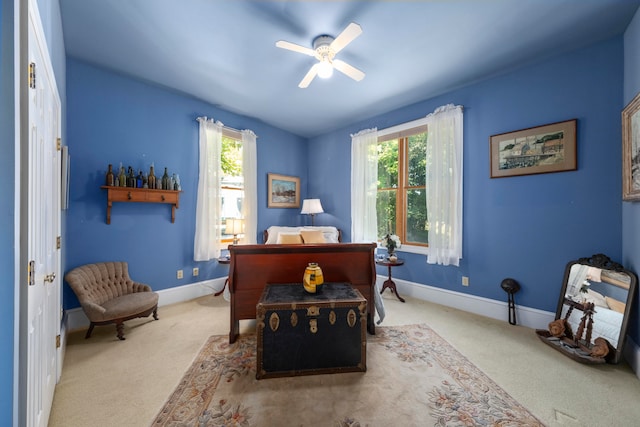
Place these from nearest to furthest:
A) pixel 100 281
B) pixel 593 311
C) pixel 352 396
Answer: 1. pixel 352 396
2. pixel 593 311
3. pixel 100 281

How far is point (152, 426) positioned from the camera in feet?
4.92

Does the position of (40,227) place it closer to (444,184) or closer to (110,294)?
(110,294)

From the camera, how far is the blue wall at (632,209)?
2027 mm

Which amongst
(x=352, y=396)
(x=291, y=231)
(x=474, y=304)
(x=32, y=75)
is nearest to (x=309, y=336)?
(x=352, y=396)

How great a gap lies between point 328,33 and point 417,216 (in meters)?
2.69

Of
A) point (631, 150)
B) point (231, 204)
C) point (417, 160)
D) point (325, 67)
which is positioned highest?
point (325, 67)

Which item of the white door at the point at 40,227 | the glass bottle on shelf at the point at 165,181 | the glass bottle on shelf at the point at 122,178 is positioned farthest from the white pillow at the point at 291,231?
the white door at the point at 40,227

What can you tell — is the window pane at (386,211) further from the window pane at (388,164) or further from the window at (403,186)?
the window pane at (388,164)

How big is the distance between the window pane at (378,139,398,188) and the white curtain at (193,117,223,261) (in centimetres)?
260

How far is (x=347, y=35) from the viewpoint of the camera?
2018 millimetres

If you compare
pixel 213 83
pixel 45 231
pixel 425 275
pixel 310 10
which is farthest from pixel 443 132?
pixel 45 231

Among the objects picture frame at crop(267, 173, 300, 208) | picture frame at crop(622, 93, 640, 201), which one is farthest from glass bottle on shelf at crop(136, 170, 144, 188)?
picture frame at crop(622, 93, 640, 201)

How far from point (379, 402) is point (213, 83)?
368cm
